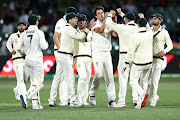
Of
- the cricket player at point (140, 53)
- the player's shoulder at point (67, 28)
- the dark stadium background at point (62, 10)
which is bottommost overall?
the cricket player at point (140, 53)

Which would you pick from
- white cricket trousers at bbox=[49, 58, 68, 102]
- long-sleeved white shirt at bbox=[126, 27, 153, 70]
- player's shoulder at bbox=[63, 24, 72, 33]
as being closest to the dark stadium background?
white cricket trousers at bbox=[49, 58, 68, 102]

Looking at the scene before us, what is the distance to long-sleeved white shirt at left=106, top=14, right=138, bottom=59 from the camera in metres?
12.0

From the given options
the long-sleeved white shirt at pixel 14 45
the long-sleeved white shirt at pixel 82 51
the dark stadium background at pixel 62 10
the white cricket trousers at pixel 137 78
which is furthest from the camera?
the dark stadium background at pixel 62 10

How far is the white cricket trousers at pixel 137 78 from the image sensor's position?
1144 cm

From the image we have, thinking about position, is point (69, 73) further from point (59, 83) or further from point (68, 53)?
point (59, 83)

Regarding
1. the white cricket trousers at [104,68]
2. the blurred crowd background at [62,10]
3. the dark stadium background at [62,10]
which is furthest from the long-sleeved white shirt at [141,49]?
the blurred crowd background at [62,10]

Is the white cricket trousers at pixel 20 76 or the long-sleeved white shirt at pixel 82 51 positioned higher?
the long-sleeved white shirt at pixel 82 51

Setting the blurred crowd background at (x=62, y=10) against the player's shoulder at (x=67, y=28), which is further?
the blurred crowd background at (x=62, y=10)

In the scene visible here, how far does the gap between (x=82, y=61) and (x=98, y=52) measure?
1.59ft

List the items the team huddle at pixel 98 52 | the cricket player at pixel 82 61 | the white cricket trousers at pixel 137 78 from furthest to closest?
1. the cricket player at pixel 82 61
2. the team huddle at pixel 98 52
3. the white cricket trousers at pixel 137 78

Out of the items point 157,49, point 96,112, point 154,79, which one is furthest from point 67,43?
point 154,79

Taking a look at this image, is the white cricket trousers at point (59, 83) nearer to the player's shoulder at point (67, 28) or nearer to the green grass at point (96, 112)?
the green grass at point (96, 112)

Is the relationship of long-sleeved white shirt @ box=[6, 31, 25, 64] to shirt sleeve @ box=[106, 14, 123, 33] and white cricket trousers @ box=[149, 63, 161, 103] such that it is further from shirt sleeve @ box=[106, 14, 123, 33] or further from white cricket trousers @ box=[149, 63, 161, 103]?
white cricket trousers @ box=[149, 63, 161, 103]

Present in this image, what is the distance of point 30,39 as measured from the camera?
38.7 feet
